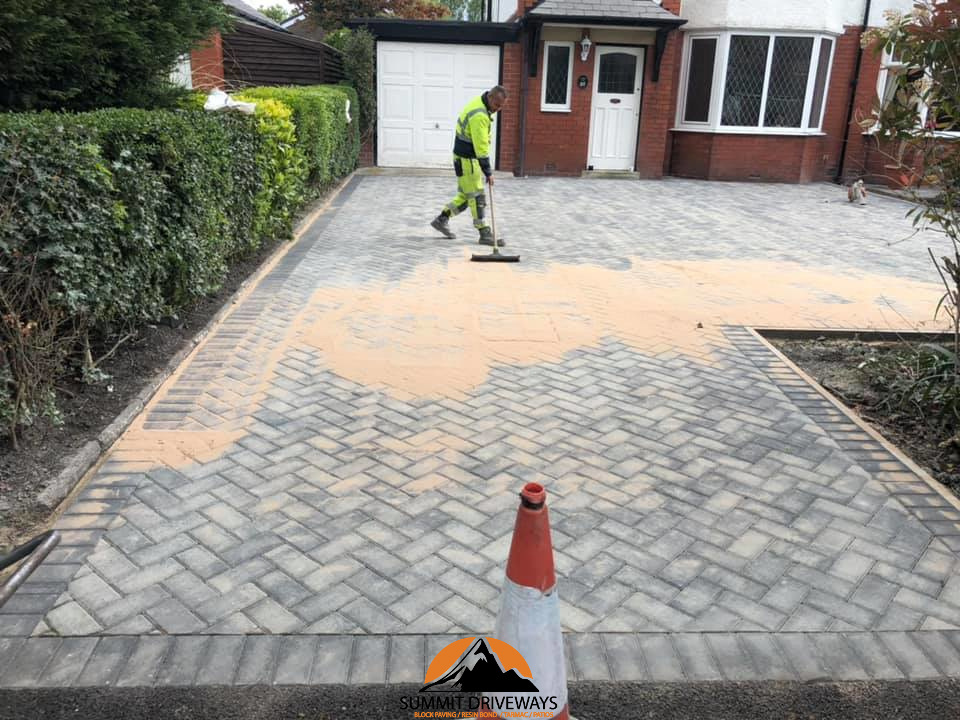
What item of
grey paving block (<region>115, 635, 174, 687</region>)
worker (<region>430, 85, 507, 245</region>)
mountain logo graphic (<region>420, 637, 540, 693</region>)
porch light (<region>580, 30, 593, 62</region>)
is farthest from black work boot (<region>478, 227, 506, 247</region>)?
porch light (<region>580, 30, 593, 62</region>)

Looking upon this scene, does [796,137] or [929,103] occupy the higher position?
[929,103]

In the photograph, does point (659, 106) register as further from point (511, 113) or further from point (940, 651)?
point (940, 651)

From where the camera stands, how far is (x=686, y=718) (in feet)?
8.32

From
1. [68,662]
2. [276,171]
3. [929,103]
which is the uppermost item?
[929,103]

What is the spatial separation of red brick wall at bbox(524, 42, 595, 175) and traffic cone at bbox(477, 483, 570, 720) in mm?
15990

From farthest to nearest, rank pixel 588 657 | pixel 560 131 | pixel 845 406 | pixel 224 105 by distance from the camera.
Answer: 1. pixel 560 131
2. pixel 224 105
3. pixel 845 406
4. pixel 588 657

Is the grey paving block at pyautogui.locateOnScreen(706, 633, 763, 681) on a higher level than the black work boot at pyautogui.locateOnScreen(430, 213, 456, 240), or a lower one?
lower

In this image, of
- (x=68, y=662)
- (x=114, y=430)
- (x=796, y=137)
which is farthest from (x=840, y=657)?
(x=796, y=137)

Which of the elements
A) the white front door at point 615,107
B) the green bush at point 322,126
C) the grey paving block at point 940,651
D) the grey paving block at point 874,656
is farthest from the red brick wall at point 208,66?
the grey paving block at point 940,651

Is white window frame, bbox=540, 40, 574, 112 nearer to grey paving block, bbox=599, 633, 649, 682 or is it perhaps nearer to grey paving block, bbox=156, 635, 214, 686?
grey paving block, bbox=599, 633, 649, 682

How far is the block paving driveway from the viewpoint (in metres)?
2.83

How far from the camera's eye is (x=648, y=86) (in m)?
17.1

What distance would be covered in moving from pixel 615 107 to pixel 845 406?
1365 centimetres

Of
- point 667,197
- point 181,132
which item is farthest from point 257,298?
point 667,197
